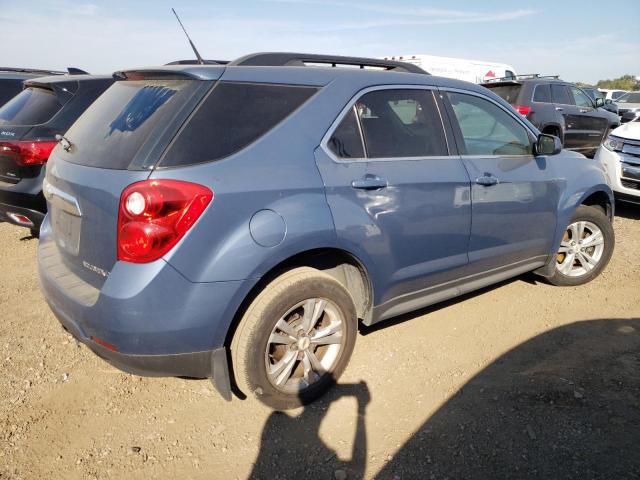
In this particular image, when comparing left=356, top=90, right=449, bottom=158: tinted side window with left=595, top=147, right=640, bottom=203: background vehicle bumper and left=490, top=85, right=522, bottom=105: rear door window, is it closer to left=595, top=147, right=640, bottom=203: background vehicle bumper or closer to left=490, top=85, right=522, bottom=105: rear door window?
left=595, top=147, right=640, bottom=203: background vehicle bumper

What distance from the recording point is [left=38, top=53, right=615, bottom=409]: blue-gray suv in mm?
2090

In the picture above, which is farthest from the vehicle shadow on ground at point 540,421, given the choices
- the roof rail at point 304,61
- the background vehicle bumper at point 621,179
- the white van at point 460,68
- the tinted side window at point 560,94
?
the white van at point 460,68

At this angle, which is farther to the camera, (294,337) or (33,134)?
(33,134)

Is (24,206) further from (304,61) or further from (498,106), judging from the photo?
(498,106)

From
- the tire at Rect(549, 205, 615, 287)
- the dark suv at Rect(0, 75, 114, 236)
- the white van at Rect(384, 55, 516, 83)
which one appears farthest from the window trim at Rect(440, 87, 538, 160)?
the white van at Rect(384, 55, 516, 83)

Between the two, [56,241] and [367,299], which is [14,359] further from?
[367,299]

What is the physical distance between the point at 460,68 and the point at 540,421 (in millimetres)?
20999

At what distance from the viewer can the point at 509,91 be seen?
9.82 meters

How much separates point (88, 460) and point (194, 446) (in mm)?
496

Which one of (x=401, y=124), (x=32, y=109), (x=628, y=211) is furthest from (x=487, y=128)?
(x=628, y=211)

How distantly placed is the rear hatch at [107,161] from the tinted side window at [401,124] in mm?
938

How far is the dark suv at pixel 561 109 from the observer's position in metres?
9.47

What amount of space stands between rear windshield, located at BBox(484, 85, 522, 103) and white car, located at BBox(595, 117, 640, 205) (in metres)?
3.43

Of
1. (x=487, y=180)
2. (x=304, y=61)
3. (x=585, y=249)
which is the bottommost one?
(x=585, y=249)
